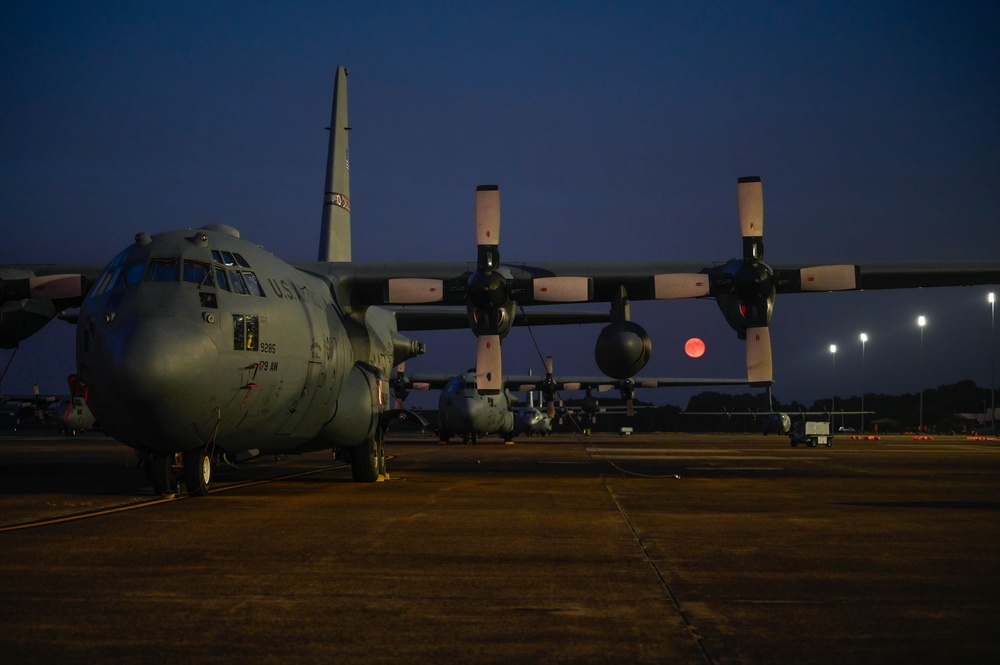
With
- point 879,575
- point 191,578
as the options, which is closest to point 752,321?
point 879,575

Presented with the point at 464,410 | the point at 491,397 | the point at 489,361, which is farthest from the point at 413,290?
the point at 491,397

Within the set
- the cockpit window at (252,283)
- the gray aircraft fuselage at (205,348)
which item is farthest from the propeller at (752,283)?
the cockpit window at (252,283)

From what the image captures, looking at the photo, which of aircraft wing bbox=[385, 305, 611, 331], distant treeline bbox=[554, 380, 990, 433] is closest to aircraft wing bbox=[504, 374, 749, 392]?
aircraft wing bbox=[385, 305, 611, 331]

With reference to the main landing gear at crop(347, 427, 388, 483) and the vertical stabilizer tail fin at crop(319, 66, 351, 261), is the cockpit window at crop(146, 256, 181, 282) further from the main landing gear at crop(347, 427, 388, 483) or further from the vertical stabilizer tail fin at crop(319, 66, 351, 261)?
the vertical stabilizer tail fin at crop(319, 66, 351, 261)

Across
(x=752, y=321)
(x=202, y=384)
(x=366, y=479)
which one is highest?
(x=752, y=321)

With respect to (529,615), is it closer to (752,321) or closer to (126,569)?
(126,569)

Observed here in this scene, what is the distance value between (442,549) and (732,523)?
3930mm

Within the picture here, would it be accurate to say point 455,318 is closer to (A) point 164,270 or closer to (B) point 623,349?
(B) point 623,349

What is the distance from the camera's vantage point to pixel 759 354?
816 inches

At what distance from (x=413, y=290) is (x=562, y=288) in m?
3.17

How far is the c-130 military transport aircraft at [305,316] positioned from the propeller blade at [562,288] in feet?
0.10

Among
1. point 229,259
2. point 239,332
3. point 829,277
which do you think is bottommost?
point 239,332

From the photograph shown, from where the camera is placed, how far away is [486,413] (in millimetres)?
49438

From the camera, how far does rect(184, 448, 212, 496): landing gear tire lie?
13.8 metres
